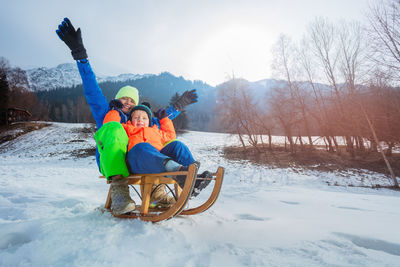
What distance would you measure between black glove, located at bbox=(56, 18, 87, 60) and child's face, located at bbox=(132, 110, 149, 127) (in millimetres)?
862

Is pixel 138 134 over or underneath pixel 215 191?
over

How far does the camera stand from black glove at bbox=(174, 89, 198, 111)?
322 cm

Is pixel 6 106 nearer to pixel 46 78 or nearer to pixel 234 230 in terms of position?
pixel 234 230

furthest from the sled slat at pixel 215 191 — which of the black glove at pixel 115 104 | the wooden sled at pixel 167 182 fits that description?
the black glove at pixel 115 104

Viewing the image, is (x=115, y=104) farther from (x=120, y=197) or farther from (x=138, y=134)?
(x=120, y=197)

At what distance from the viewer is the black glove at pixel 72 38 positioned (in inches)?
84.1

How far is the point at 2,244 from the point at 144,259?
1092 mm

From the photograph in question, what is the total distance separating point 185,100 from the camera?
10.8 ft

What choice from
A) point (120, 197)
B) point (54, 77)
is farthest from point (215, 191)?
point (54, 77)

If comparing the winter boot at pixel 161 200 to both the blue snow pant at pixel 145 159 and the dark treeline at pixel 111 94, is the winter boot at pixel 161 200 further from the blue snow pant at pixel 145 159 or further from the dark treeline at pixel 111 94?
the dark treeline at pixel 111 94

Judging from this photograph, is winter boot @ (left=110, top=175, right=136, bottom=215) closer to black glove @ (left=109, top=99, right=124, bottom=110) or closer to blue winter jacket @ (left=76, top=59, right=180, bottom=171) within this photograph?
blue winter jacket @ (left=76, top=59, right=180, bottom=171)

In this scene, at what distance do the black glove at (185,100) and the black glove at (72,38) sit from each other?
1.49 m

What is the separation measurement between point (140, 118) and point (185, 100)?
1.19m

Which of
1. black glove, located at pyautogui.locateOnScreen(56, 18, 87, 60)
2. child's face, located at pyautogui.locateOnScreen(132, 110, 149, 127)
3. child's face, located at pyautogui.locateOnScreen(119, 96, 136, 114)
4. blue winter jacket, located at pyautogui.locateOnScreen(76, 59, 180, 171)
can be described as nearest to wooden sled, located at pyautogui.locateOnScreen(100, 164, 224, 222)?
child's face, located at pyautogui.locateOnScreen(132, 110, 149, 127)
